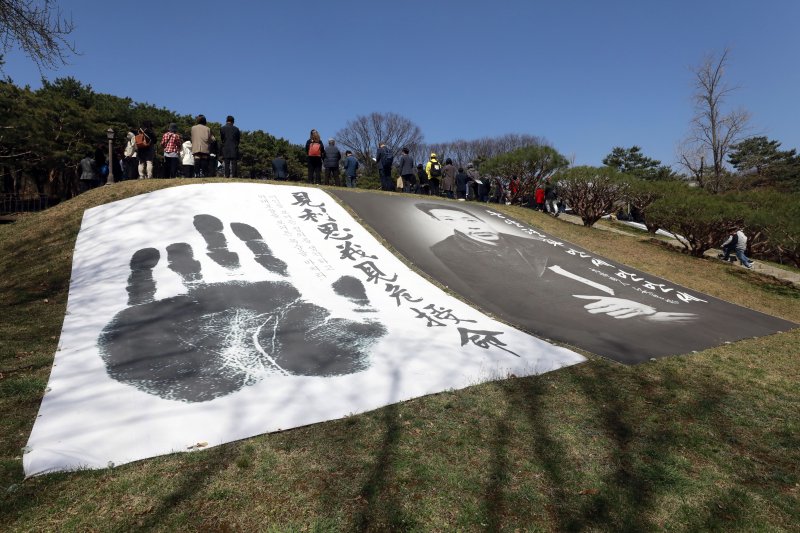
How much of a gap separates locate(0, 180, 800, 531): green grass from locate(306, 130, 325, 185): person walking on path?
892 centimetres

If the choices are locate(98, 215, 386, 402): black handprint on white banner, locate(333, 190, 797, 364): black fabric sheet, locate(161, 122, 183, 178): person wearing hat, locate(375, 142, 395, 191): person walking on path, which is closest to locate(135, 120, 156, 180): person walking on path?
locate(161, 122, 183, 178): person wearing hat

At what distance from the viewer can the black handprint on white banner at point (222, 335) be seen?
3.93m

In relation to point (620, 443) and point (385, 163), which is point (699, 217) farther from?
point (620, 443)

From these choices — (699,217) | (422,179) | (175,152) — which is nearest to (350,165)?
(422,179)

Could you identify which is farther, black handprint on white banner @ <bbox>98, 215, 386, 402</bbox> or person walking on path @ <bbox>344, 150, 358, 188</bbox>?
person walking on path @ <bbox>344, 150, 358, 188</bbox>

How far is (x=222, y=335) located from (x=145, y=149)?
911cm

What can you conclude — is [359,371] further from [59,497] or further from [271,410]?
[59,497]

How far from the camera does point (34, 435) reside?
2.96 meters

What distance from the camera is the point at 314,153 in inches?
489

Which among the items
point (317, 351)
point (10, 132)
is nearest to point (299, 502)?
point (317, 351)

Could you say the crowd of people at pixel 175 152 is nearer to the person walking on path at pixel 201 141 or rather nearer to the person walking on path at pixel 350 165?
the person walking on path at pixel 201 141

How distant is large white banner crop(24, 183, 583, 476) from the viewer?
3256mm

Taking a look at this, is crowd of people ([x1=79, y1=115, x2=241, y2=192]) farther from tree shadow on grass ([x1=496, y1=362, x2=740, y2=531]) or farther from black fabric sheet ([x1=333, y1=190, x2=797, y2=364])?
tree shadow on grass ([x1=496, y1=362, x2=740, y2=531])

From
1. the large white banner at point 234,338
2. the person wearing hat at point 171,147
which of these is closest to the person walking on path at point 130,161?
the person wearing hat at point 171,147
